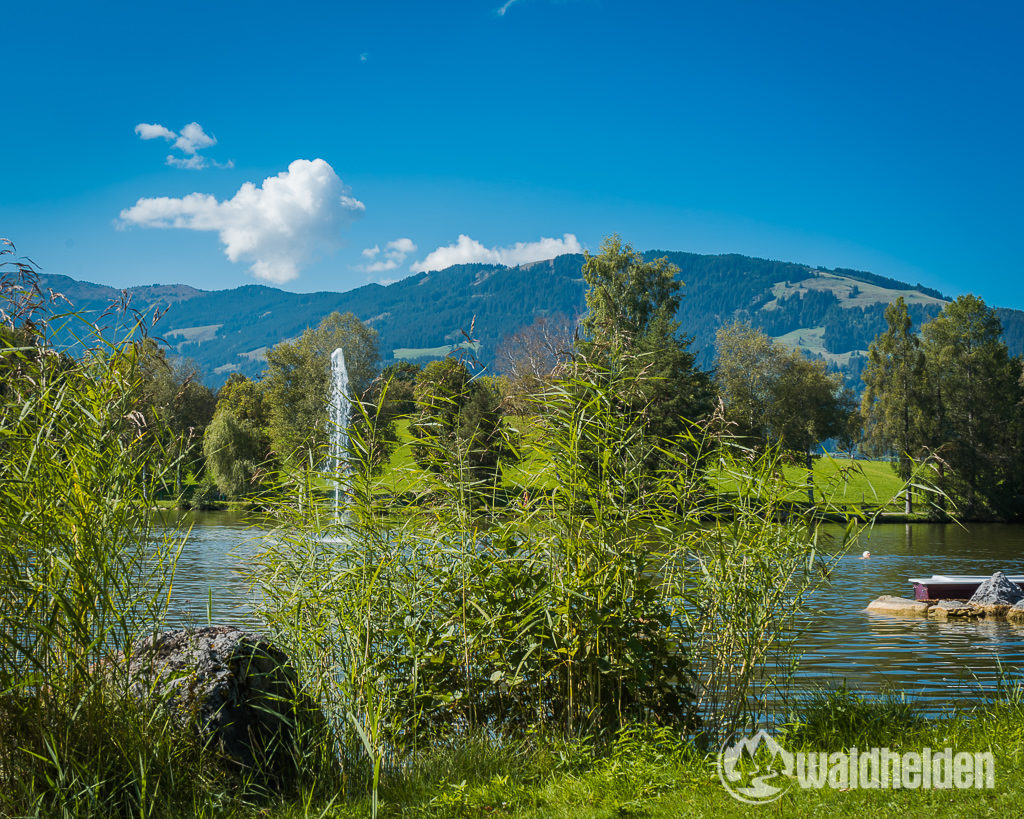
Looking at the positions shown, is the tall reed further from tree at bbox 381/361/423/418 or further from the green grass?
tree at bbox 381/361/423/418

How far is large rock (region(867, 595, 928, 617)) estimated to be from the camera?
1725 centimetres

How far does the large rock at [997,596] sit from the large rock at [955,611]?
0.13m

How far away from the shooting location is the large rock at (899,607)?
56.6ft

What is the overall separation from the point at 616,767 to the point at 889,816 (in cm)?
143

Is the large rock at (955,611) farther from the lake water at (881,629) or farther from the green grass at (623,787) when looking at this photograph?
the green grass at (623,787)

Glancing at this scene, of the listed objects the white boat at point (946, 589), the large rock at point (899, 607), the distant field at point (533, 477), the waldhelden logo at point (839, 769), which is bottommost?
the large rock at point (899, 607)

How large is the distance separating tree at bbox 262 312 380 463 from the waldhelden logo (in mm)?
42023

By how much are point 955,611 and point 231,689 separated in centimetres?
1678

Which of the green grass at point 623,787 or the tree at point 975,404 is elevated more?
the tree at point 975,404

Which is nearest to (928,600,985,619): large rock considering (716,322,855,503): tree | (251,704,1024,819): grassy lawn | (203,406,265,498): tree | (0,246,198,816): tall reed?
(251,704,1024,819): grassy lawn

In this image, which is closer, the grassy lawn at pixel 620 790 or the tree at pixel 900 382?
the grassy lawn at pixel 620 790

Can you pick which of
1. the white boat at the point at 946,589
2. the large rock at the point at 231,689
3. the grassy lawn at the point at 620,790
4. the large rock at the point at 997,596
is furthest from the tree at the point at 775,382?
the large rock at the point at 231,689

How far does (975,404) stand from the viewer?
5081cm

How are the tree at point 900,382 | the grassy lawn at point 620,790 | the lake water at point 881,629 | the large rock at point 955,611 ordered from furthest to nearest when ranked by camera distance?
1. the tree at point 900,382
2. the large rock at point 955,611
3. the lake water at point 881,629
4. the grassy lawn at point 620,790
